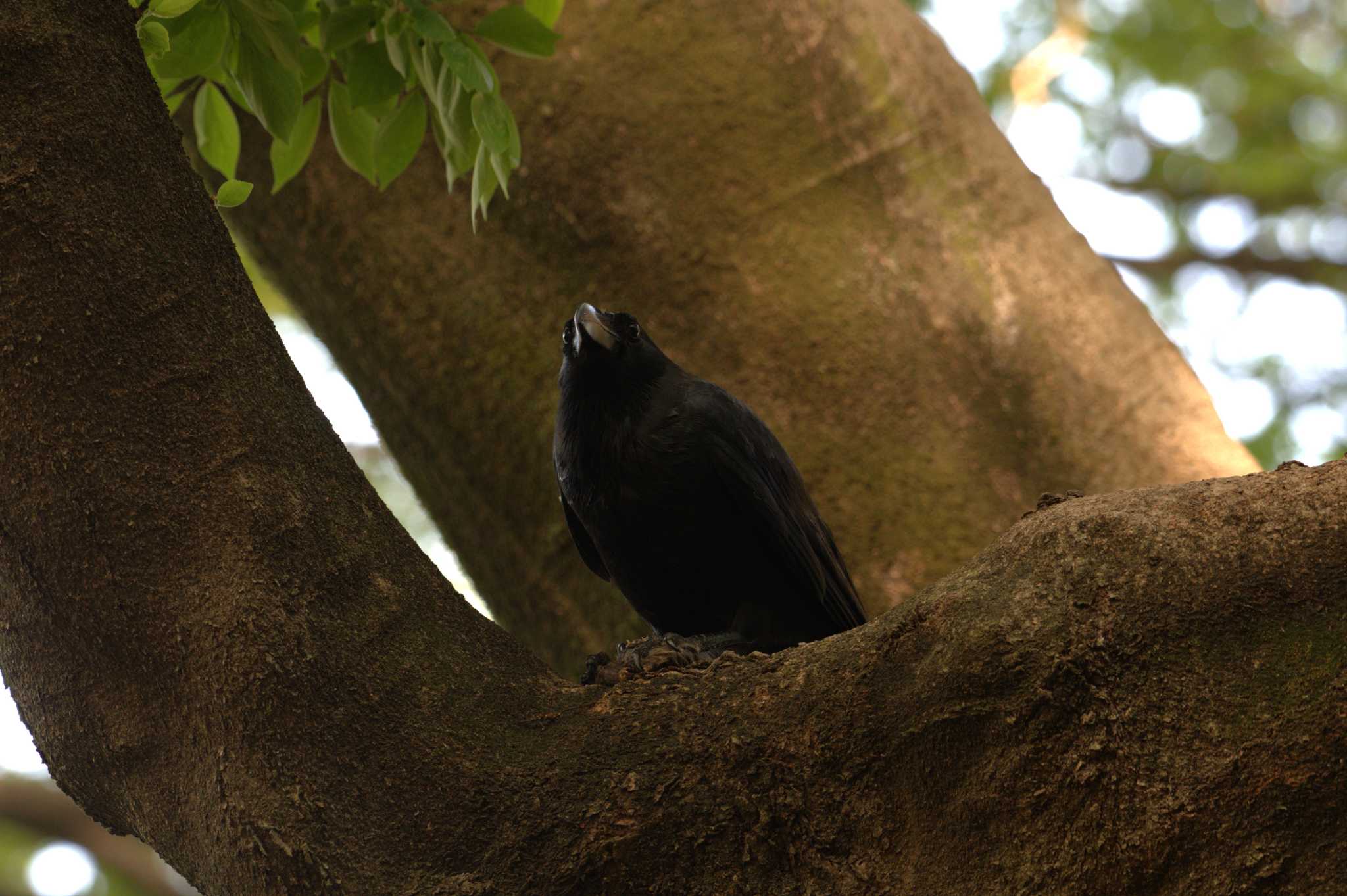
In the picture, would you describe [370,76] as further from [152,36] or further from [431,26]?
[152,36]

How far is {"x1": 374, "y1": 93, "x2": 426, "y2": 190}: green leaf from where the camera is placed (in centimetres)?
275

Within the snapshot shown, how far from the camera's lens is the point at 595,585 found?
4016 millimetres

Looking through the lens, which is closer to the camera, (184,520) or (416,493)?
(184,520)

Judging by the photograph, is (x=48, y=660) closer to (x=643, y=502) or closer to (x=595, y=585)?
(x=643, y=502)

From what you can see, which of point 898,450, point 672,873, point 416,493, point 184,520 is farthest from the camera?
point 416,493

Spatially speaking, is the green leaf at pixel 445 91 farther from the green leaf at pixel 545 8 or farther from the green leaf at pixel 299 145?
the green leaf at pixel 299 145

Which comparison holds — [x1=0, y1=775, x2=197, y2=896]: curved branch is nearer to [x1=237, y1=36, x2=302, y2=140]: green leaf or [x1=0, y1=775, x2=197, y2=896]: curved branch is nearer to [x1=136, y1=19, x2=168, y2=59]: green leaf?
[x1=237, y1=36, x2=302, y2=140]: green leaf

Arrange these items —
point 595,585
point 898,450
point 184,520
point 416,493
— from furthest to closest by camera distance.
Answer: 1. point 416,493
2. point 595,585
3. point 898,450
4. point 184,520

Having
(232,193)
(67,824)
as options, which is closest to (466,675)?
(232,193)

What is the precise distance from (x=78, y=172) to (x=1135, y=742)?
1.91 m

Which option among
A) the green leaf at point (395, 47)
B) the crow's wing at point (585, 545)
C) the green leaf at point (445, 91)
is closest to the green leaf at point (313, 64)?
the green leaf at point (395, 47)

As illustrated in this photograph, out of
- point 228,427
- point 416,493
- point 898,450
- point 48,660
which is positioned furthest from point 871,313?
point 48,660

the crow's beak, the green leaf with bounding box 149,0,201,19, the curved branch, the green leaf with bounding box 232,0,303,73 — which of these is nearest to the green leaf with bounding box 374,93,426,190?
the green leaf with bounding box 232,0,303,73

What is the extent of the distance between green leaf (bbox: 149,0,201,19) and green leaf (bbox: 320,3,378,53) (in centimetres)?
33
